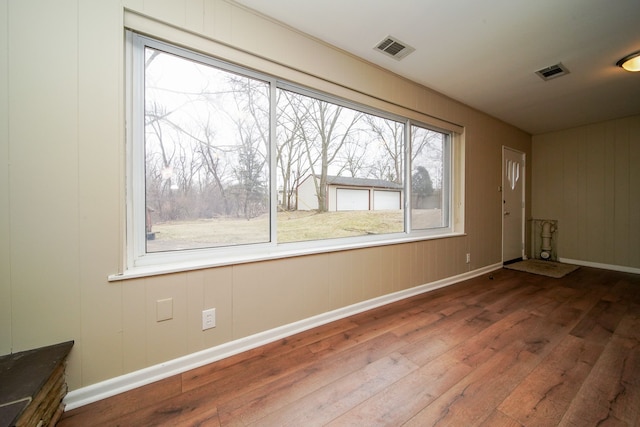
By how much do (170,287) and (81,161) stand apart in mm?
853

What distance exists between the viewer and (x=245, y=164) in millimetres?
1825

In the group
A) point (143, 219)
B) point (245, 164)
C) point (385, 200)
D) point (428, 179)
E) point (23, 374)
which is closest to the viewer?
point (23, 374)

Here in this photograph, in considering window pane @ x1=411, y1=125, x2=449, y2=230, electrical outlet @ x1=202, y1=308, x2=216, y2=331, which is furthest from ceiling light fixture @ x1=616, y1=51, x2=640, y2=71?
electrical outlet @ x1=202, y1=308, x2=216, y2=331

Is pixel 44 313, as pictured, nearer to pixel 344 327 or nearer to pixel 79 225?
pixel 79 225

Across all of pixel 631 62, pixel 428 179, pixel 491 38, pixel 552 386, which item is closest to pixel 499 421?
pixel 552 386

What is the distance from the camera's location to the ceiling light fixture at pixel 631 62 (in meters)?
2.13

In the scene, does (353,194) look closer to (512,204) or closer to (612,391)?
(612,391)

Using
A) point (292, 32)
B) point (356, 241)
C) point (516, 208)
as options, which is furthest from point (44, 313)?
point (516, 208)

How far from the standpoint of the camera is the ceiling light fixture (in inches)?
83.9

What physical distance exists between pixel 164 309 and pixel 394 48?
2767 millimetres

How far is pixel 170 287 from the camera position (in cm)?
146

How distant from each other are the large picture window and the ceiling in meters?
0.49

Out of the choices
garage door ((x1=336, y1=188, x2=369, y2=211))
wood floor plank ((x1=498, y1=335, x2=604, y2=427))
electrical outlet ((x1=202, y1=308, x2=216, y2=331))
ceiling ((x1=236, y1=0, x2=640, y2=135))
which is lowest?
wood floor plank ((x1=498, y1=335, x2=604, y2=427))

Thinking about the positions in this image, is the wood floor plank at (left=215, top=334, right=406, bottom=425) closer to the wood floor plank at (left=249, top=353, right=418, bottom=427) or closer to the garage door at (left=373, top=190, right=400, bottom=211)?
the wood floor plank at (left=249, top=353, right=418, bottom=427)
